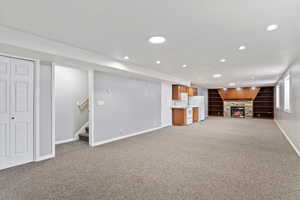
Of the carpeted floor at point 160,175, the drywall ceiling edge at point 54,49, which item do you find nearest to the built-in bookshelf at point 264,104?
the carpeted floor at point 160,175

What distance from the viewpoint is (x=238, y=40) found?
282 centimetres

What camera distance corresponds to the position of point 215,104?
42.4ft

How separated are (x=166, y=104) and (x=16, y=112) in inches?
228

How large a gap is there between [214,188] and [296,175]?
60.9 inches

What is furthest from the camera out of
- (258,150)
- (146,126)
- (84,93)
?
(146,126)

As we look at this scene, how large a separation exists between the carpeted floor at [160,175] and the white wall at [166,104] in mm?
3464

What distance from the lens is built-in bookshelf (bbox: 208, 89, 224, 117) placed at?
1273 cm

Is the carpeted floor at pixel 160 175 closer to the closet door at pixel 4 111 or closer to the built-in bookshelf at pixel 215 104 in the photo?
the closet door at pixel 4 111

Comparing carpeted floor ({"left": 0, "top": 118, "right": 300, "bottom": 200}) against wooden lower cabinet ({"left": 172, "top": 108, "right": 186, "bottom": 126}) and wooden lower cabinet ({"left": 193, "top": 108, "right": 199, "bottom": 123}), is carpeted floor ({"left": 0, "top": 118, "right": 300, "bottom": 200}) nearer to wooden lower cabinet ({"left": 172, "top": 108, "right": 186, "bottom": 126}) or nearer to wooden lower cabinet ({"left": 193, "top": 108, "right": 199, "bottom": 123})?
wooden lower cabinet ({"left": 172, "top": 108, "right": 186, "bottom": 126})

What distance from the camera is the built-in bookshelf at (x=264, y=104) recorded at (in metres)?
11.0

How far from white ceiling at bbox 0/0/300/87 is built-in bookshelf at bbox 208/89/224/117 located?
9.70 meters

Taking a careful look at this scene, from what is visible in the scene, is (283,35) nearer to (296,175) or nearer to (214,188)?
(296,175)

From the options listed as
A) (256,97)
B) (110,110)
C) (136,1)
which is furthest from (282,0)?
(256,97)

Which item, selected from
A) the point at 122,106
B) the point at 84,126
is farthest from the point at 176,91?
the point at 84,126
